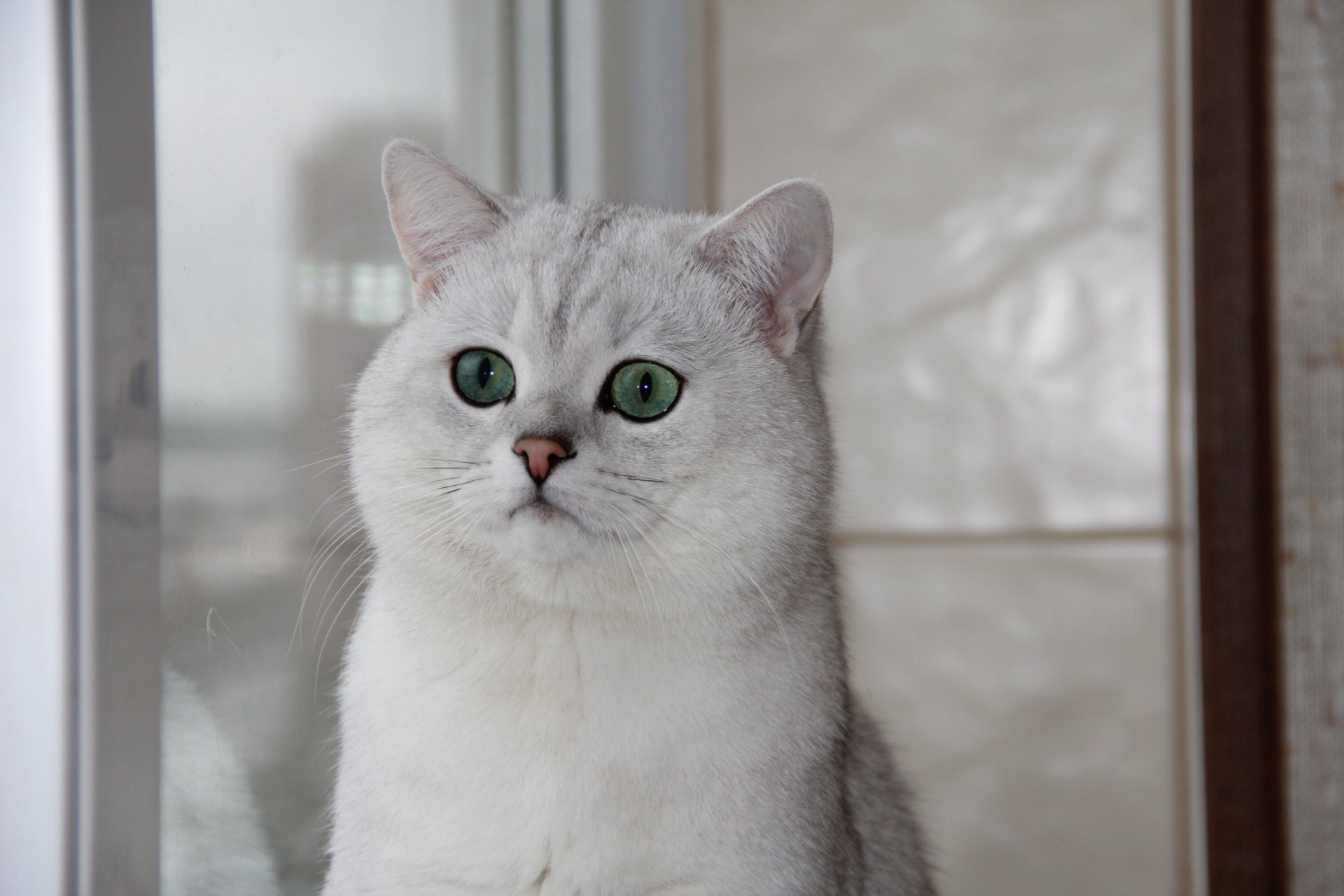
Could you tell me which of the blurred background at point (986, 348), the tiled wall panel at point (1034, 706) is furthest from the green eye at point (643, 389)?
the tiled wall panel at point (1034, 706)

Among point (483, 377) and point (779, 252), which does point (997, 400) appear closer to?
point (779, 252)

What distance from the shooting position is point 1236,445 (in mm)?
1134

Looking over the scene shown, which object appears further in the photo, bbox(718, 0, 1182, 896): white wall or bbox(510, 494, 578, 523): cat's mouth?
bbox(718, 0, 1182, 896): white wall

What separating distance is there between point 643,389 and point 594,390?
27 mm

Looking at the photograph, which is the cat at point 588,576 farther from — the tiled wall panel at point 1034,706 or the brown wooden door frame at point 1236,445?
the brown wooden door frame at point 1236,445

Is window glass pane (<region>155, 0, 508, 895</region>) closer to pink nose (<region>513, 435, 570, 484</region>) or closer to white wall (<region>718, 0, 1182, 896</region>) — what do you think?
pink nose (<region>513, 435, 570, 484</region>)

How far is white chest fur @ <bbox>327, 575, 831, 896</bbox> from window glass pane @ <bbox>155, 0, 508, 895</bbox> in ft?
0.25

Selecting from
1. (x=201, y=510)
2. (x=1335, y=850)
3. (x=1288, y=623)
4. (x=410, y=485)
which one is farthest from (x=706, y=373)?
(x=1335, y=850)

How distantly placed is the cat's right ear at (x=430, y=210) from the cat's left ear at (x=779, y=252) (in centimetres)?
12

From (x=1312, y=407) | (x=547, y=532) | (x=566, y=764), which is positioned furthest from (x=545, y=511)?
(x=1312, y=407)

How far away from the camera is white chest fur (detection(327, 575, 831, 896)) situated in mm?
452

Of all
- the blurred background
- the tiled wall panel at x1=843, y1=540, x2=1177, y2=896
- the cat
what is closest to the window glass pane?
the cat

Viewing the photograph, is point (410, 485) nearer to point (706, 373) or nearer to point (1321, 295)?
point (706, 373)

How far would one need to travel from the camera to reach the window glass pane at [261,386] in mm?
464
